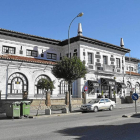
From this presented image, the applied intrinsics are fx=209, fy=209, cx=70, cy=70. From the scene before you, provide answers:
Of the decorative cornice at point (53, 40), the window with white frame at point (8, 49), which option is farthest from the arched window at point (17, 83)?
the decorative cornice at point (53, 40)

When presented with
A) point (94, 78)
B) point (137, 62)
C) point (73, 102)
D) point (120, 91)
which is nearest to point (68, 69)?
point (73, 102)

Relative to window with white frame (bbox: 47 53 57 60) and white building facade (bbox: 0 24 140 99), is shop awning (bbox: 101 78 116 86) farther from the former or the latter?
window with white frame (bbox: 47 53 57 60)

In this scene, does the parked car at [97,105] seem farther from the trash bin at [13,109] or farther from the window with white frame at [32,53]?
the window with white frame at [32,53]

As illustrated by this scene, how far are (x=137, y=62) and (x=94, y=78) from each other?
19773mm

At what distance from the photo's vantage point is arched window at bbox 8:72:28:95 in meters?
26.3

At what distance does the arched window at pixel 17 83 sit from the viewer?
86.3 feet

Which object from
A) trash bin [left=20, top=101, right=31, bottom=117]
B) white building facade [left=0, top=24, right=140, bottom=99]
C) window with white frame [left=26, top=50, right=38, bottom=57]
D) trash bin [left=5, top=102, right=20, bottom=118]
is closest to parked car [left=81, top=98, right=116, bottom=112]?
trash bin [left=20, top=101, right=31, bottom=117]

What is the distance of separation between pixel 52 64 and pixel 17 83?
5.59m

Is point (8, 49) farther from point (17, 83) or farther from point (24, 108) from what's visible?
point (24, 108)

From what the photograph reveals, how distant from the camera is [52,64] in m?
29.5

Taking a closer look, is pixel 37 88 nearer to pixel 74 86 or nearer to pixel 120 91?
pixel 74 86

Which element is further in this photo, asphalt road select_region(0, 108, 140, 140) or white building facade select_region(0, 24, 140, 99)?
white building facade select_region(0, 24, 140, 99)

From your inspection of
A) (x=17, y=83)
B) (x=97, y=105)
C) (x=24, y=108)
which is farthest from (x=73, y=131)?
(x=17, y=83)

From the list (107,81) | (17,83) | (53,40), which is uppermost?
(53,40)
